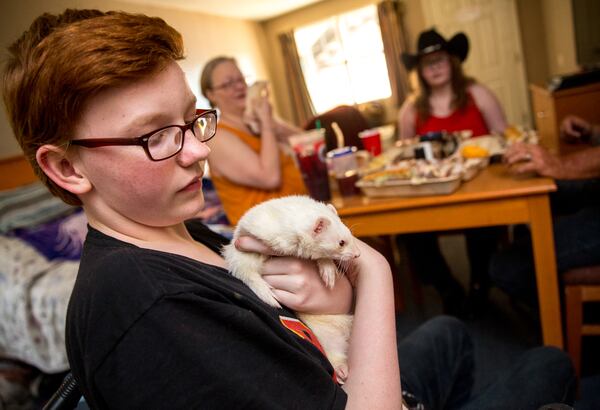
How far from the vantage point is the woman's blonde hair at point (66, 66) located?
45 cm

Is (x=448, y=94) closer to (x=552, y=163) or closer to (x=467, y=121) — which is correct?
(x=467, y=121)

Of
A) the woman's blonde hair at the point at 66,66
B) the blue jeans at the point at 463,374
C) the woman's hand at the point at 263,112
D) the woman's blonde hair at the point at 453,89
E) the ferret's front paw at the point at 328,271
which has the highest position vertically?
the woman's blonde hair at the point at 66,66

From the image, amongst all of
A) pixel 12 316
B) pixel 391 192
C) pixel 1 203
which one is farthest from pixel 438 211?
pixel 1 203

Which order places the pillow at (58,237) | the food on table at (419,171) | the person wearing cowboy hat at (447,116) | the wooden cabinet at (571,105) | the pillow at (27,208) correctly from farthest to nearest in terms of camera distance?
the wooden cabinet at (571,105)
the pillow at (27,208)
the pillow at (58,237)
the person wearing cowboy hat at (447,116)
the food on table at (419,171)

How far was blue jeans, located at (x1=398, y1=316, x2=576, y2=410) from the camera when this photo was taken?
0.77m

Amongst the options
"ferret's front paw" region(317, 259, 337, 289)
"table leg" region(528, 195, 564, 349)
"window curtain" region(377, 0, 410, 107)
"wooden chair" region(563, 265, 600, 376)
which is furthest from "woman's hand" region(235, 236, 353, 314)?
"window curtain" region(377, 0, 410, 107)

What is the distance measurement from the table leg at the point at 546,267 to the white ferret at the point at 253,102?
3.57 ft

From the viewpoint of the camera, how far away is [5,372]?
1.80 m

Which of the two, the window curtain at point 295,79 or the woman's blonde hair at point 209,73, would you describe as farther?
the window curtain at point 295,79

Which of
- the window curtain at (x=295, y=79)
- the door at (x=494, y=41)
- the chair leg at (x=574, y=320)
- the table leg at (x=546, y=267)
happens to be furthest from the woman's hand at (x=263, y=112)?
the window curtain at (x=295, y=79)

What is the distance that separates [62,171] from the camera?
522mm

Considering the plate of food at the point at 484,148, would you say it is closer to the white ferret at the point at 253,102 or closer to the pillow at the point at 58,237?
the white ferret at the point at 253,102

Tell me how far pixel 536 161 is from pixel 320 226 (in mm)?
931

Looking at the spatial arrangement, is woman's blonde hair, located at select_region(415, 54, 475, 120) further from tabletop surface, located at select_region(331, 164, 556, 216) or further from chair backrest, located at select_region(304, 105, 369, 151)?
tabletop surface, located at select_region(331, 164, 556, 216)
